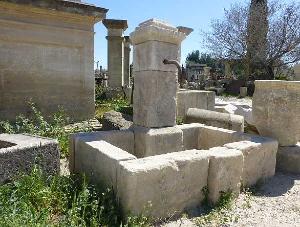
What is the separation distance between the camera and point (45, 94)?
6.71 metres

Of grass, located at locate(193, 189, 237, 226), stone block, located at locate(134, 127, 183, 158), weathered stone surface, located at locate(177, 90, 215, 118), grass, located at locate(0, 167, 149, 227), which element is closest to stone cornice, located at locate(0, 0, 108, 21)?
weathered stone surface, located at locate(177, 90, 215, 118)

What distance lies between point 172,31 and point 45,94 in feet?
12.8

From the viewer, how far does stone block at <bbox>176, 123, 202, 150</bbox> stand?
466 centimetres

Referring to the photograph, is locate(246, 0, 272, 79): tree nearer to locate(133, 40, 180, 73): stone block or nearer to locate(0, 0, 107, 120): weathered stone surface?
locate(0, 0, 107, 120): weathered stone surface

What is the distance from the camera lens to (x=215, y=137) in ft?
15.1

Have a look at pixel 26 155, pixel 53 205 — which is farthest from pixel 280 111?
pixel 26 155

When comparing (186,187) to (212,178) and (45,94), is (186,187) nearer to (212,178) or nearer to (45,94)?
(212,178)

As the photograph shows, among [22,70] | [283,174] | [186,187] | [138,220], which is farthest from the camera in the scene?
[22,70]

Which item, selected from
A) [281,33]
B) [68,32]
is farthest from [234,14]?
[68,32]

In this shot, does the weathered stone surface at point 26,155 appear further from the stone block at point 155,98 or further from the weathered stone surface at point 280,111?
the weathered stone surface at point 280,111

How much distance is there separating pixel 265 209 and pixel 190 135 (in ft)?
5.82

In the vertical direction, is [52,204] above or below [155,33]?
below

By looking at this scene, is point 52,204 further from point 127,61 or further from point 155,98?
point 127,61

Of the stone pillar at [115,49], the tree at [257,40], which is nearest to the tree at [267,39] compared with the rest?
the tree at [257,40]
